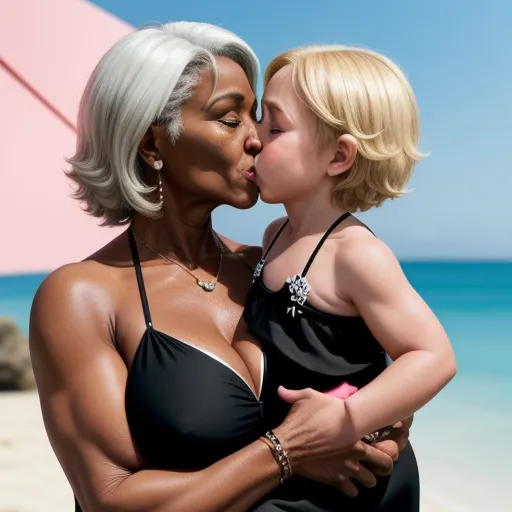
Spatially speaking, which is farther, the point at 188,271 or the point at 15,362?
the point at 15,362

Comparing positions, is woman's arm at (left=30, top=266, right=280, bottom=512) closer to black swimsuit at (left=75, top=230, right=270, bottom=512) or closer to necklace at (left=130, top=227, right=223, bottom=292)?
black swimsuit at (left=75, top=230, right=270, bottom=512)

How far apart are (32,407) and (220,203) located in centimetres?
828

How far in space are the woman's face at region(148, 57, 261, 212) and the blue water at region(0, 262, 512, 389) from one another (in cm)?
1357

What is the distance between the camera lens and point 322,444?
2494mm

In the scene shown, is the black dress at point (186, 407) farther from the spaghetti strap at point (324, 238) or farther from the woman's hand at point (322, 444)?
the spaghetti strap at point (324, 238)

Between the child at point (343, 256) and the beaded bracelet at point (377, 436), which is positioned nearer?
the child at point (343, 256)

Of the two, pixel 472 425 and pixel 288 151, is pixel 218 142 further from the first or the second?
pixel 472 425

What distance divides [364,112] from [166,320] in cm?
84

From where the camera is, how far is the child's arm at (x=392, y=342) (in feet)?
8.07

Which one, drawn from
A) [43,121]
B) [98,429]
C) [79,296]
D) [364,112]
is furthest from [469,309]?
[98,429]

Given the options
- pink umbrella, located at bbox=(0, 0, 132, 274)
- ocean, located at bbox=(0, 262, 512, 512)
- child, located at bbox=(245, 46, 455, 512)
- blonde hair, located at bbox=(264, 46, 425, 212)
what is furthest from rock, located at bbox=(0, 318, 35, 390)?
blonde hair, located at bbox=(264, 46, 425, 212)

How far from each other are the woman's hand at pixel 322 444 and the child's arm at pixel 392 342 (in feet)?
0.14

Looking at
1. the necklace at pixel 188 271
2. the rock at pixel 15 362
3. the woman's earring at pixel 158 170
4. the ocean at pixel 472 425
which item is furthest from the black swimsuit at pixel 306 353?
the rock at pixel 15 362

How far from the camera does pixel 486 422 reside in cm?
1206
